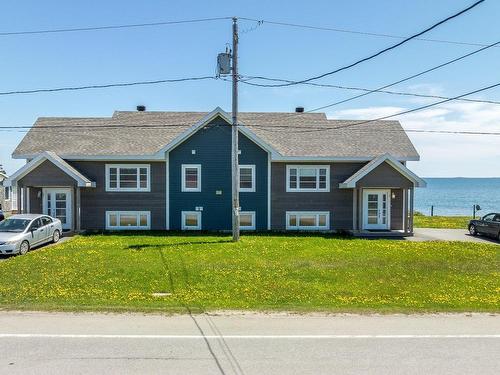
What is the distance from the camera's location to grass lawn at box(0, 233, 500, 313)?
36.0 feet

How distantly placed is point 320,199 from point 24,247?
50.6 ft

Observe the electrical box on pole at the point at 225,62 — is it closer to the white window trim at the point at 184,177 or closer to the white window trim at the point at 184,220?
the white window trim at the point at 184,177

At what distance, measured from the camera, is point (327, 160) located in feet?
85.2

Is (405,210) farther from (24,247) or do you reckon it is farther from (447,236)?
(24,247)

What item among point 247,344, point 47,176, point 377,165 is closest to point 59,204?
point 47,176

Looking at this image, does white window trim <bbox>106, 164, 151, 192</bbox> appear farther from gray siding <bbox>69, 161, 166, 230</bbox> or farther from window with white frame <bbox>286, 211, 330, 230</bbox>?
window with white frame <bbox>286, 211, 330, 230</bbox>

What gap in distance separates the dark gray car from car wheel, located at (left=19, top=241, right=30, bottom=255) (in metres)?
23.0

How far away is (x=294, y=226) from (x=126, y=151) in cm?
1049

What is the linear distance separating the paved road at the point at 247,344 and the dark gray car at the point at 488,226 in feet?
54.9

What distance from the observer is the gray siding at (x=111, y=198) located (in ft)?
84.5

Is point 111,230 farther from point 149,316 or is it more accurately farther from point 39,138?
point 149,316

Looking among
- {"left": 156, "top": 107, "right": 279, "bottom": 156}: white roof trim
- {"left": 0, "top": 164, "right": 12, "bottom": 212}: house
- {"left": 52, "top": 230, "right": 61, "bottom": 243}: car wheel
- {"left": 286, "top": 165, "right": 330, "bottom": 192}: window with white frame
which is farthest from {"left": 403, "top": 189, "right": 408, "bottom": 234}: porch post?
{"left": 0, "top": 164, "right": 12, "bottom": 212}: house

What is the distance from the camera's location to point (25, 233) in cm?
1859

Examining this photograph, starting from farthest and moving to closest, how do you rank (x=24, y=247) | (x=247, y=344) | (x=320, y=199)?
(x=320, y=199)
(x=24, y=247)
(x=247, y=344)
